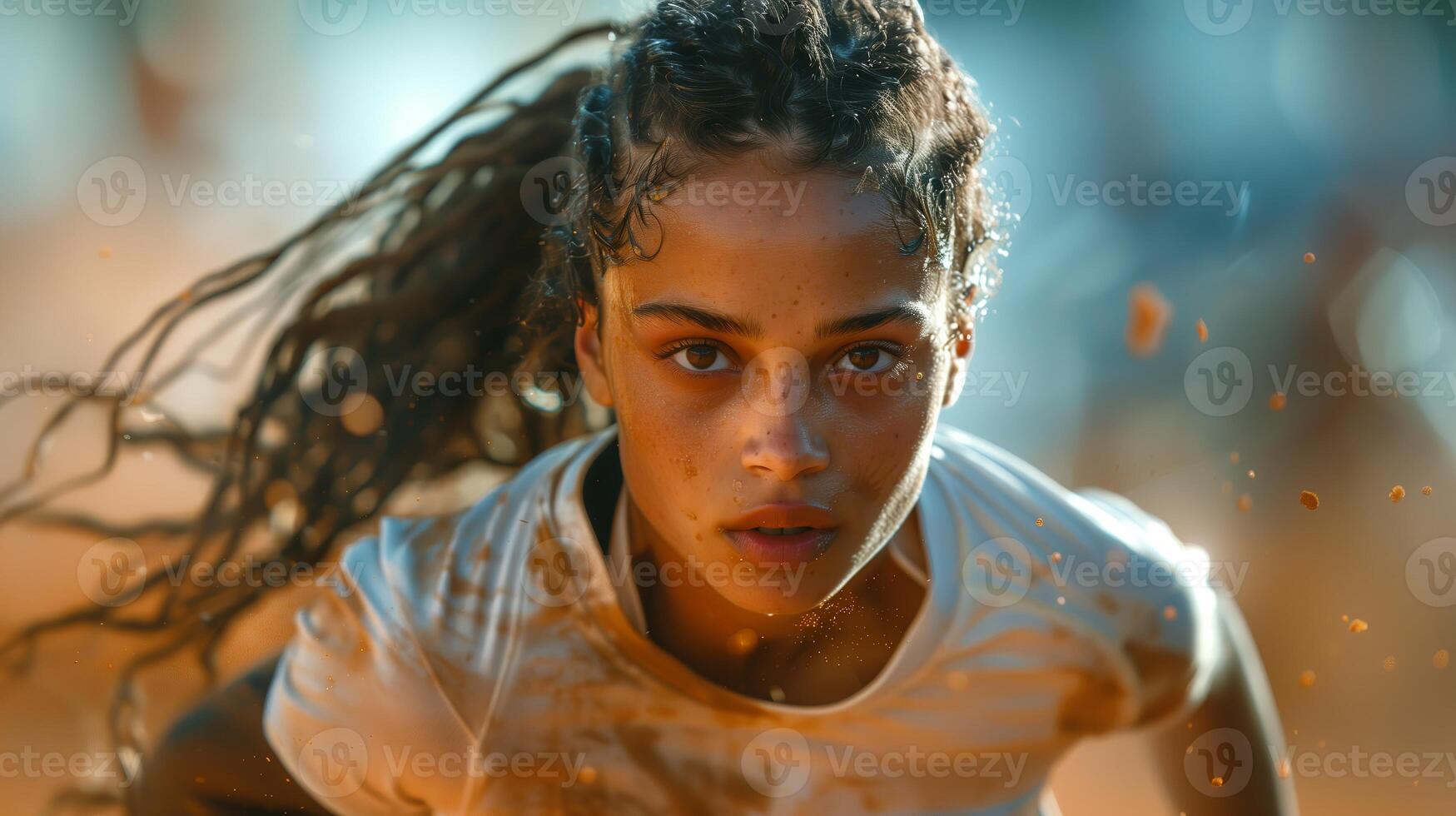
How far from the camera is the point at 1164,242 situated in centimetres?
143

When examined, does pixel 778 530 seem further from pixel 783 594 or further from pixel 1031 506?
pixel 1031 506

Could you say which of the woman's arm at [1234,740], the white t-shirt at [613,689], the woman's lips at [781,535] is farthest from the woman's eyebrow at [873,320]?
the woman's arm at [1234,740]

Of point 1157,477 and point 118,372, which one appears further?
point 1157,477

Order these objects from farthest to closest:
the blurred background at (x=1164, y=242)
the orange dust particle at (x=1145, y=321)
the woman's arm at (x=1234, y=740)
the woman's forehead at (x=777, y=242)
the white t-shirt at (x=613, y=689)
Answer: the orange dust particle at (x=1145, y=321) → the blurred background at (x=1164, y=242) → the woman's arm at (x=1234, y=740) → the white t-shirt at (x=613, y=689) → the woman's forehead at (x=777, y=242)

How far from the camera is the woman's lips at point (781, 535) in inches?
23.6

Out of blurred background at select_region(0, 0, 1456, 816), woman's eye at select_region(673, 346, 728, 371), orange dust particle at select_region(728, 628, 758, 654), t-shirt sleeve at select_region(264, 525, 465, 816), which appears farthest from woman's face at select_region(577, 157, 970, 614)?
blurred background at select_region(0, 0, 1456, 816)

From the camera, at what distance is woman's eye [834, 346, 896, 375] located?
603mm

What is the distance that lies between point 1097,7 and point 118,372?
1278 millimetres

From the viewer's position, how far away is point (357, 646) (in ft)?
2.41

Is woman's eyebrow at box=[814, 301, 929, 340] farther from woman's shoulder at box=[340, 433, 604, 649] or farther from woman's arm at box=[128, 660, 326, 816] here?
woman's arm at box=[128, 660, 326, 816]

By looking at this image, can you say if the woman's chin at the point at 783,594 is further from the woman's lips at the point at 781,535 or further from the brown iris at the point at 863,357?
the brown iris at the point at 863,357

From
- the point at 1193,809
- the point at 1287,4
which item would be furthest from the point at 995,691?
the point at 1287,4

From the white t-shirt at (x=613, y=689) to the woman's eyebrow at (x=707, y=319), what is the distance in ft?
0.62

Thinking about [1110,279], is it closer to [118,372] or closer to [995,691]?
[995,691]
